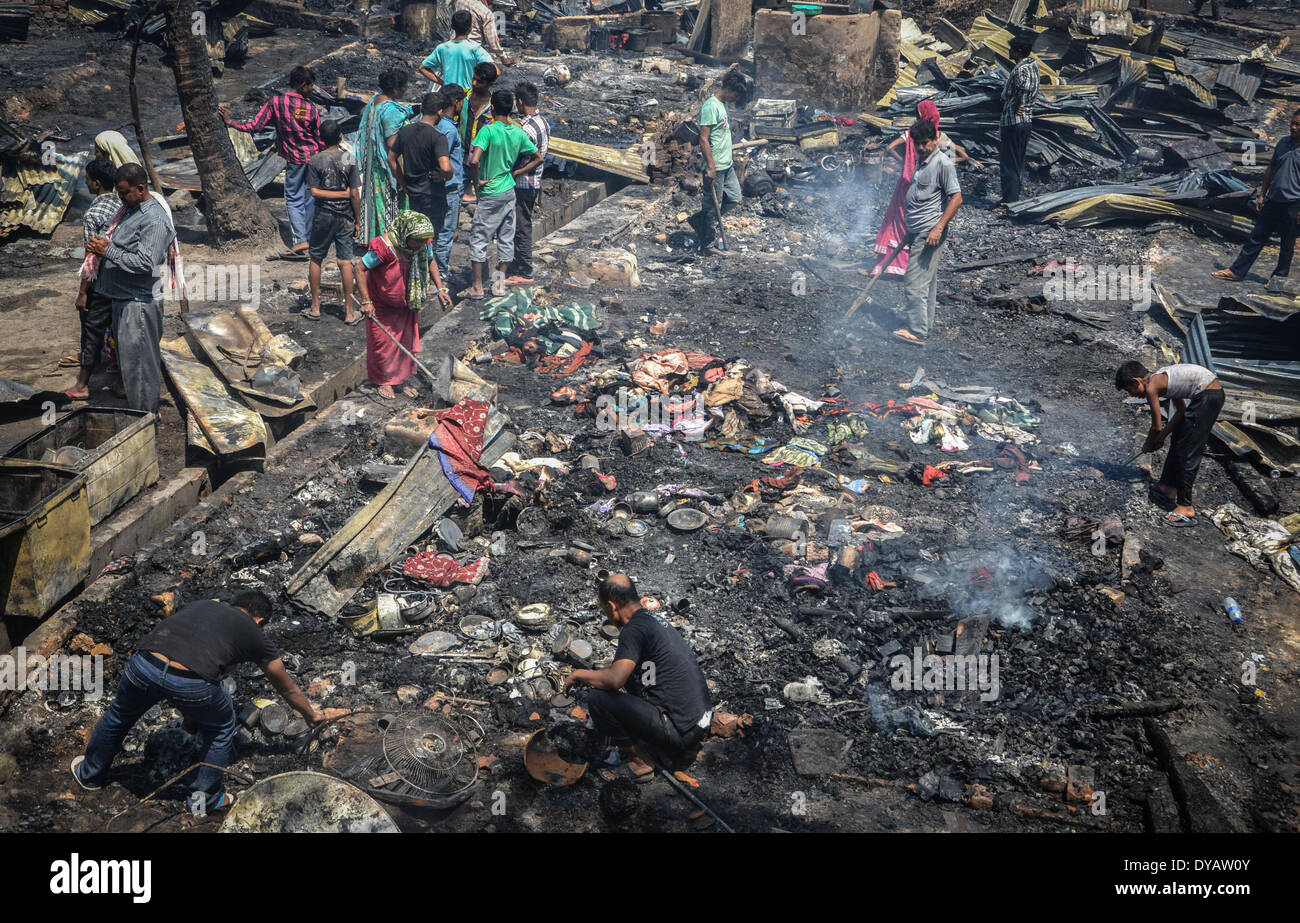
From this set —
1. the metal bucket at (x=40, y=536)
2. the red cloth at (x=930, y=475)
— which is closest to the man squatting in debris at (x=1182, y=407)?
the red cloth at (x=930, y=475)

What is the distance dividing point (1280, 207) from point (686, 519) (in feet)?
26.3

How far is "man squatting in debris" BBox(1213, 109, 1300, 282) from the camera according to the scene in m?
9.23

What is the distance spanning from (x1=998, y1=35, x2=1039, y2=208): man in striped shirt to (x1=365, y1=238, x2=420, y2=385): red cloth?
8663 millimetres

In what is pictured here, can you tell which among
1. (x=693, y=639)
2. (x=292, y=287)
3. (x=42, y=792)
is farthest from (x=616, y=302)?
(x=42, y=792)

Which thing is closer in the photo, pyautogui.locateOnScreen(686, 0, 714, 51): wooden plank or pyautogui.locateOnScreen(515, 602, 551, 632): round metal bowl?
pyautogui.locateOnScreen(515, 602, 551, 632): round metal bowl

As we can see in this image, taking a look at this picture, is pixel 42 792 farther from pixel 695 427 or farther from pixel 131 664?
pixel 695 427

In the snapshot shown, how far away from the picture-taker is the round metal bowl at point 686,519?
20.1 feet

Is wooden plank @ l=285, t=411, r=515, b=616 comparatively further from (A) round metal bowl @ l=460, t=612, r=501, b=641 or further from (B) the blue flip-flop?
(B) the blue flip-flop

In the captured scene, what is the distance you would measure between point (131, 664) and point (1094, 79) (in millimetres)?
17126

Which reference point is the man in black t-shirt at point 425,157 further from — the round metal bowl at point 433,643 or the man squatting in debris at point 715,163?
the round metal bowl at point 433,643

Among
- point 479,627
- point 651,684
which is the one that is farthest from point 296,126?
point 651,684

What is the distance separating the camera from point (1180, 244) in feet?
36.1

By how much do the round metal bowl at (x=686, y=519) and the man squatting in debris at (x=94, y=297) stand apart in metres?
4.25

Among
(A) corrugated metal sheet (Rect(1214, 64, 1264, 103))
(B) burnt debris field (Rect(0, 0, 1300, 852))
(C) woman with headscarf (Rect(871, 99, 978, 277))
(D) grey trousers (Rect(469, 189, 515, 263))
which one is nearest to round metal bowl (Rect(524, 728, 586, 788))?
(B) burnt debris field (Rect(0, 0, 1300, 852))
